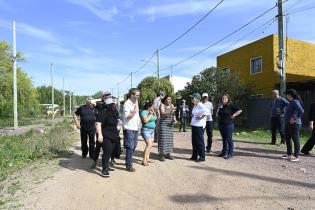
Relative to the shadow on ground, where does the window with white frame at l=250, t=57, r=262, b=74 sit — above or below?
above

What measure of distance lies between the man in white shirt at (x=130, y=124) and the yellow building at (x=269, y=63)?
2044 centimetres

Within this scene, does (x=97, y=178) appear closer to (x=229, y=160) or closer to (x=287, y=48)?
(x=229, y=160)

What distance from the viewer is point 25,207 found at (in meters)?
6.42

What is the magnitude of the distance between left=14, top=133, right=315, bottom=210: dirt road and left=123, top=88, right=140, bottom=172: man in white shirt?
0.36 meters

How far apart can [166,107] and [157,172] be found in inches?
78.4

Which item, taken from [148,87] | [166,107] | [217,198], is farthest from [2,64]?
[217,198]

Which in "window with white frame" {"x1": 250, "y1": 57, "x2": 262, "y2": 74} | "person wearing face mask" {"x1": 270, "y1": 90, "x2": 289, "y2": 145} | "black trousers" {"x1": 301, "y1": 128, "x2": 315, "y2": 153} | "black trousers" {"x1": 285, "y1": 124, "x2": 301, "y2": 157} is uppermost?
"window with white frame" {"x1": 250, "y1": 57, "x2": 262, "y2": 74}

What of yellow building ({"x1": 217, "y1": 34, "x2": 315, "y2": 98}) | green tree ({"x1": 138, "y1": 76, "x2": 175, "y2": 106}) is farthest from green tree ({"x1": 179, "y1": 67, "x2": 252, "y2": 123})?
green tree ({"x1": 138, "y1": 76, "x2": 175, "y2": 106})

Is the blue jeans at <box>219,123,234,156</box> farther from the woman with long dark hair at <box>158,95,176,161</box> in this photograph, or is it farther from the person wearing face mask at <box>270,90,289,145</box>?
the person wearing face mask at <box>270,90,289,145</box>

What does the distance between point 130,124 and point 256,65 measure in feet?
79.8

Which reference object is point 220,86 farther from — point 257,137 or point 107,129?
point 107,129

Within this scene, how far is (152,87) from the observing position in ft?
153

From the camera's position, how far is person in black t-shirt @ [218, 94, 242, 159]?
33.5 feet

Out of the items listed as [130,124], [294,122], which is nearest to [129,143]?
[130,124]
